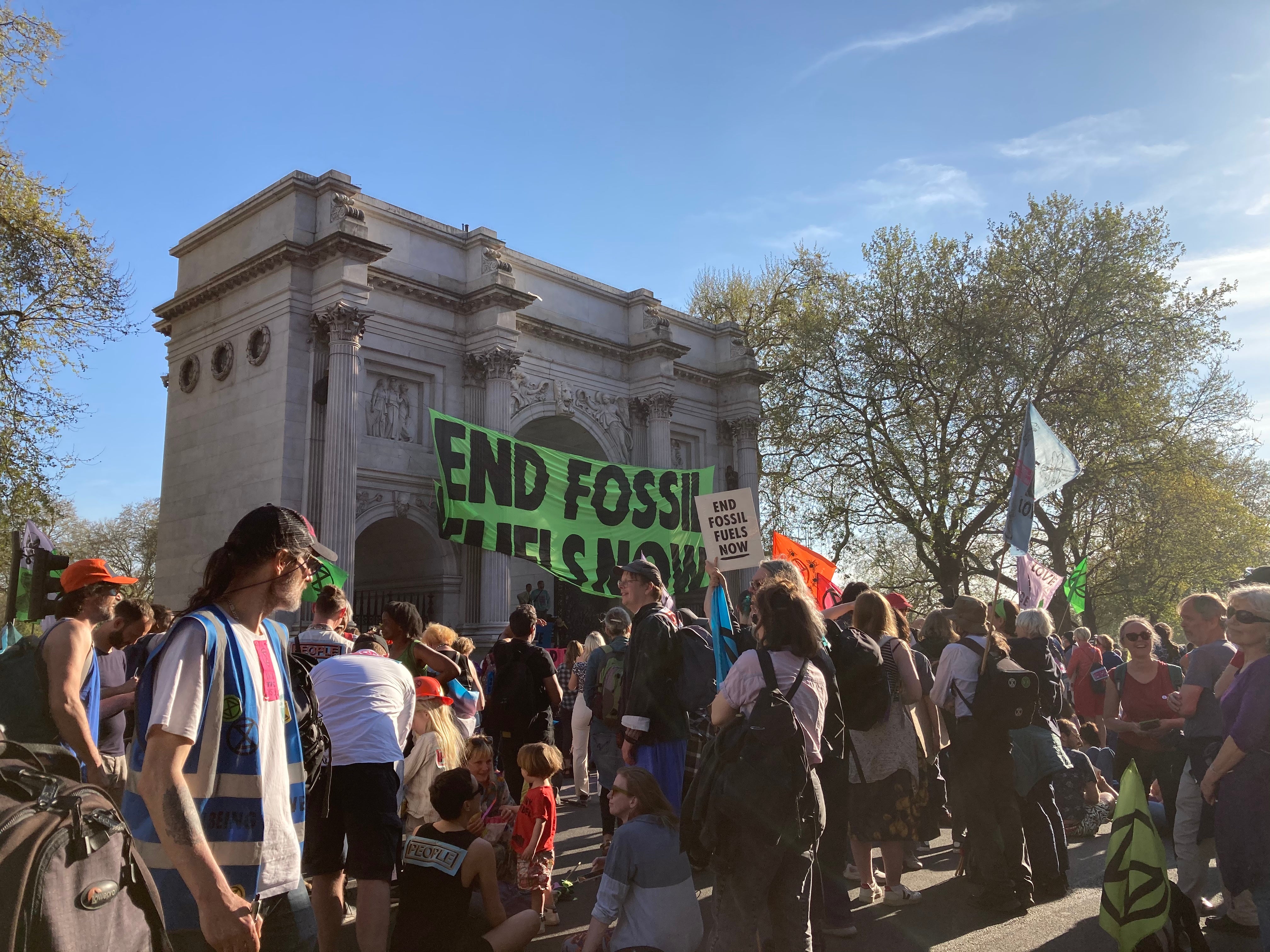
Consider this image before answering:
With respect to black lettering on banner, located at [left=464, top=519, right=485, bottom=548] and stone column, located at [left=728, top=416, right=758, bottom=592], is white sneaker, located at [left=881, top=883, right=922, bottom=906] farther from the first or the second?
stone column, located at [left=728, top=416, right=758, bottom=592]

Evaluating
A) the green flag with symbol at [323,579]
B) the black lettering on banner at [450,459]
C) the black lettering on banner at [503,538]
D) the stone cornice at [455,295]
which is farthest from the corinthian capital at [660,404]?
the green flag with symbol at [323,579]

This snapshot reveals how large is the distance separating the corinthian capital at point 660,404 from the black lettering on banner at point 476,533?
32.2 ft

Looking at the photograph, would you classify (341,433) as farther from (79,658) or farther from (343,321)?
(79,658)

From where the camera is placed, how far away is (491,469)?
19203 millimetres

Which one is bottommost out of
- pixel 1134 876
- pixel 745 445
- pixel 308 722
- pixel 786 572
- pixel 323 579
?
pixel 1134 876

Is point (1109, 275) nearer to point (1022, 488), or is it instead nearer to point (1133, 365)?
point (1133, 365)

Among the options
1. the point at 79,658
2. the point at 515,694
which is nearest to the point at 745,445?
the point at 515,694

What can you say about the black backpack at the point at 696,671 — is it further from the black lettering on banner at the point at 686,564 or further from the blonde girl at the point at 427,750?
the black lettering on banner at the point at 686,564

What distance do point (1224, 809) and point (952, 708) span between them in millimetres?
1811

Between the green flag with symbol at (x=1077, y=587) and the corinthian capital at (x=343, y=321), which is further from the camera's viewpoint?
the corinthian capital at (x=343, y=321)

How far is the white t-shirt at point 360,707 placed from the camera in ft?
15.6

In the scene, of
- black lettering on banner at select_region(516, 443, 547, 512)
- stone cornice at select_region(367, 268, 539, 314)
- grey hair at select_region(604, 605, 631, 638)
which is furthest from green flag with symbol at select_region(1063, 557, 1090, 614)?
stone cornice at select_region(367, 268, 539, 314)

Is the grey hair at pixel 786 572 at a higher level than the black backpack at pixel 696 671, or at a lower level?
higher

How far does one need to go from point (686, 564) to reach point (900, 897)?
1762 cm
